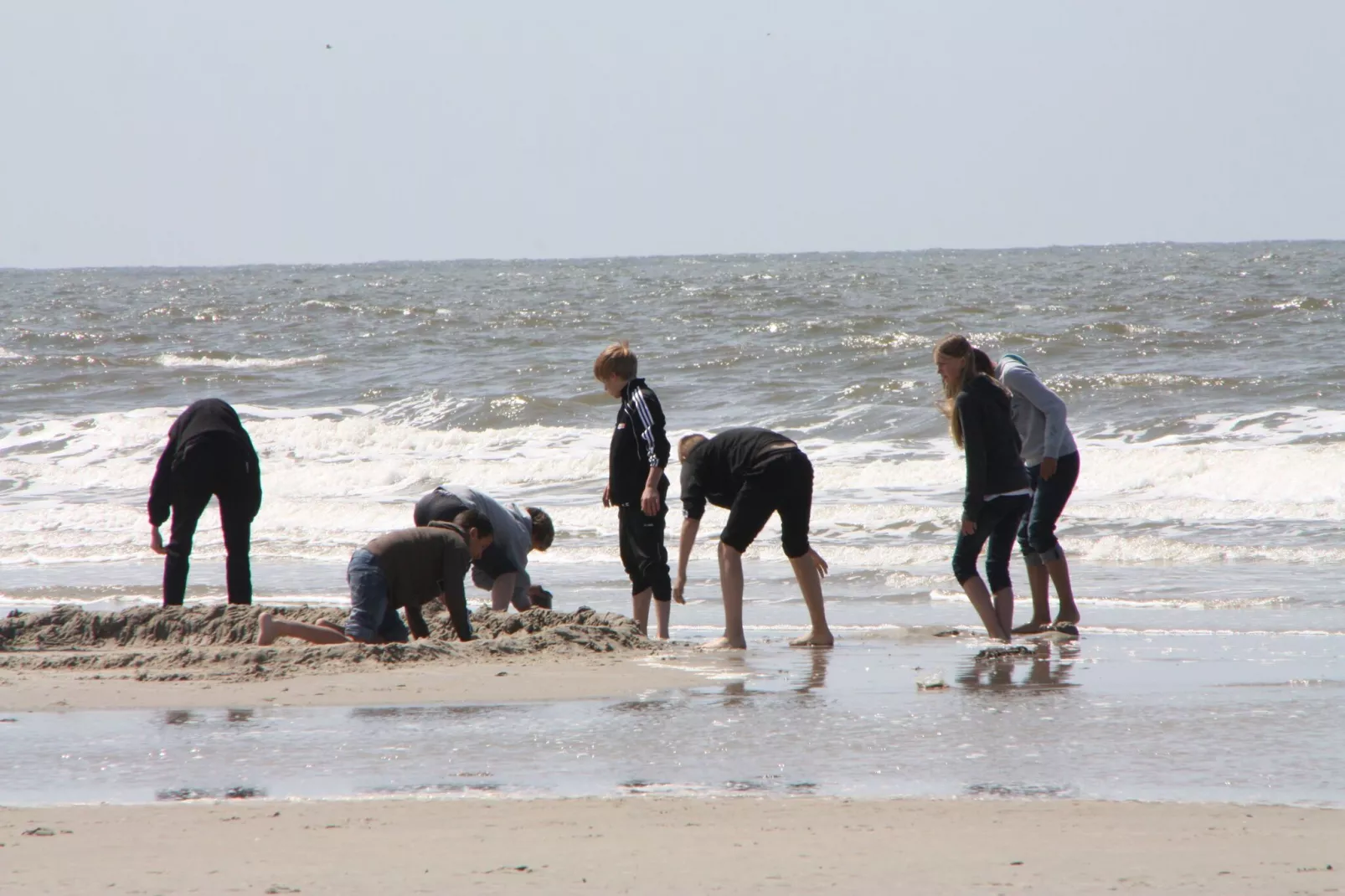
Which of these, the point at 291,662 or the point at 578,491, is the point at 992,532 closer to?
the point at 291,662

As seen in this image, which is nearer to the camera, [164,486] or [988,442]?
[988,442]

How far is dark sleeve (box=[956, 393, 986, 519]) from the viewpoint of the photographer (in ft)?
20.3

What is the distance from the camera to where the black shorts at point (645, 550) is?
6516 mm

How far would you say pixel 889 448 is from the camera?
14273 millimetres

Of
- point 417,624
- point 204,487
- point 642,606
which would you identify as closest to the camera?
point 417,624

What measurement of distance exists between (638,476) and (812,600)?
969 mm

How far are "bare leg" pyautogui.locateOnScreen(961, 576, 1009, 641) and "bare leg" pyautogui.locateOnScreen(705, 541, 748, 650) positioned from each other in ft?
3.29

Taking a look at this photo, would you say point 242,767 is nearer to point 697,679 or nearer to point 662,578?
point 697,679

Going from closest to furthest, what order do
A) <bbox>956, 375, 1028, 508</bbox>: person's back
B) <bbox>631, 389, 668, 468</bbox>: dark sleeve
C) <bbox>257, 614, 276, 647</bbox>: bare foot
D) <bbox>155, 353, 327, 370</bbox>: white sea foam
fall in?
<bbox>257, 614, 276, 647</bbox>: bare foot
<bbox>956, 375, 1028, 508</bbox>: person's back
<bbox>631, 389, 668, 468</bbox>: dark sleeve
<bbox>155, 353, 327, 370</bbox>: white sea foam

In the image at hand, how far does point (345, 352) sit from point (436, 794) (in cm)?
2106

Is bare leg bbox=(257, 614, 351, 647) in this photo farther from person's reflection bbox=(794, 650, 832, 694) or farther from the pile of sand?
person's reflection bbox=(794, 650, 832, 694)

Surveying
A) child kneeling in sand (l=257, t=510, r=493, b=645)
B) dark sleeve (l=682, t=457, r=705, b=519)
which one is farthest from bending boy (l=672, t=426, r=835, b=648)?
child kneeling in sand (l=257, t=510, r=493, b=645)

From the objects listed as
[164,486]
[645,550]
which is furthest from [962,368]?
[164,486]

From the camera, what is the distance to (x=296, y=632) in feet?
19.1
